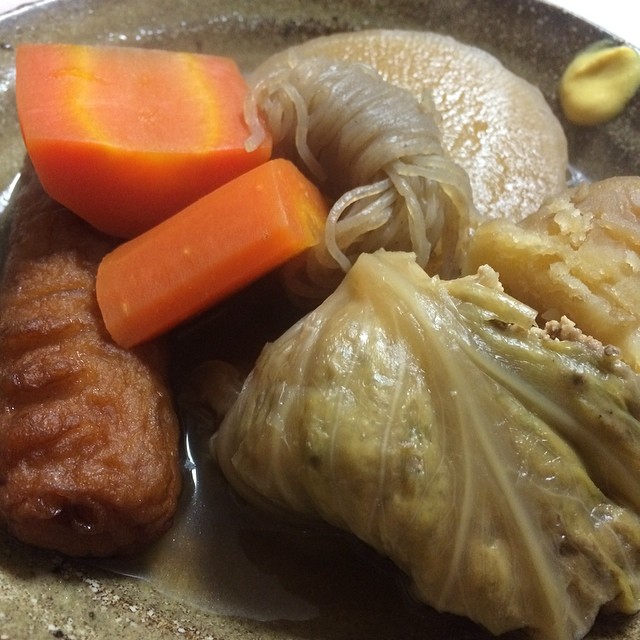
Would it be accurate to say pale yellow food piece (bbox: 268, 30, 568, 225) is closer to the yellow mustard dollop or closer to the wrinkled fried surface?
the yellow mustard dollop

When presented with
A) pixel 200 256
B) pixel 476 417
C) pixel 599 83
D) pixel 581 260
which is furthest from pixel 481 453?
pixel 599 83

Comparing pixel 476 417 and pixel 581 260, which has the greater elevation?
pixel 581 260

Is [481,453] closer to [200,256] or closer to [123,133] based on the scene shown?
[200,256]

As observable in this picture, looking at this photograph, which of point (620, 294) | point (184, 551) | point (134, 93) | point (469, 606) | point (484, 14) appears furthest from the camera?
point (484, 14)

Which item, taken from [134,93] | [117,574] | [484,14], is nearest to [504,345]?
[117,574]

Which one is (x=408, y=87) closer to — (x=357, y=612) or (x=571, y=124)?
(x=571, y=124)

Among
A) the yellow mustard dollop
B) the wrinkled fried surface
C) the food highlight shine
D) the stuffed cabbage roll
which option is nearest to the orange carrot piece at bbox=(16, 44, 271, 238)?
the food highlight shine

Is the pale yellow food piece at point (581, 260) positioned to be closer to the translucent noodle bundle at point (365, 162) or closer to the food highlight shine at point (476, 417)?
the food highlight shine at point (476, 417)
